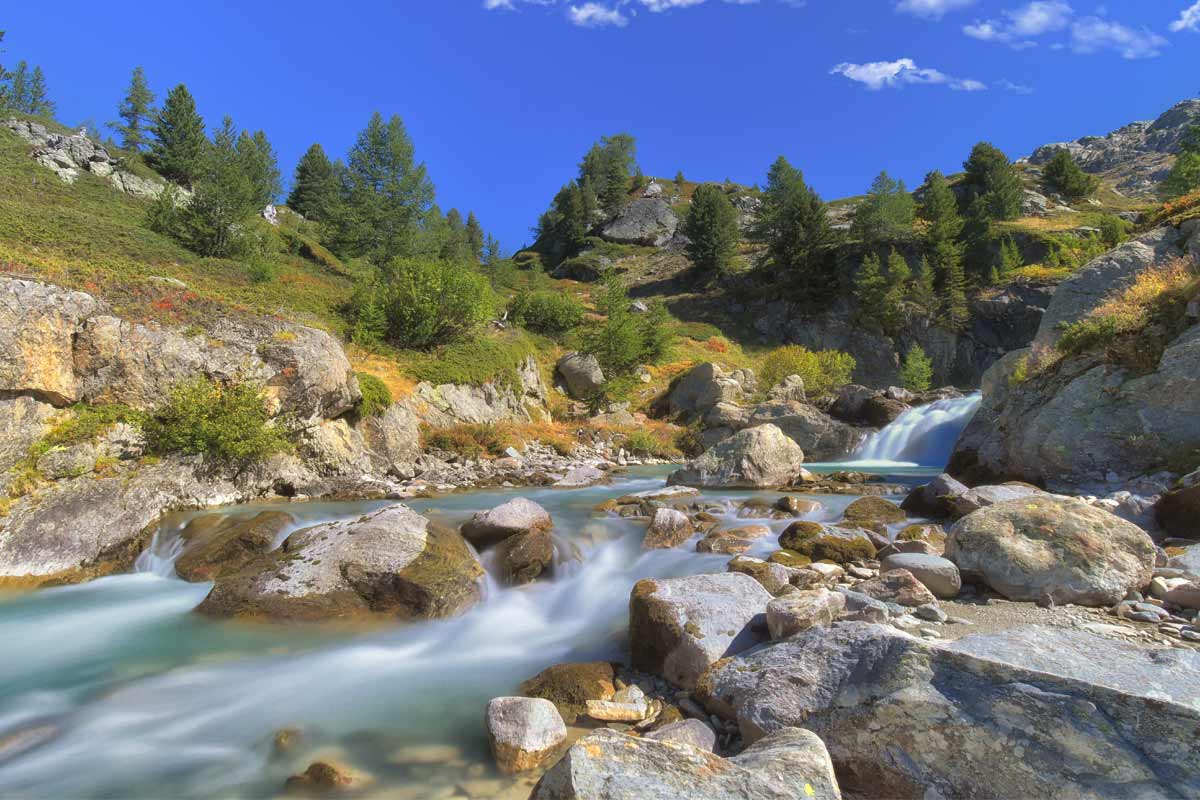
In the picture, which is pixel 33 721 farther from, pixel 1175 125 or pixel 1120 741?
pixel 1175 125

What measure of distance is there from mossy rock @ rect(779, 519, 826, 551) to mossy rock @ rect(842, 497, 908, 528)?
146 centimetres

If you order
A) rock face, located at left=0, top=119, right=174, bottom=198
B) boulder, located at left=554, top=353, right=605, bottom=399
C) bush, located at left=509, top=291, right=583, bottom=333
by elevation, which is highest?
rock face, located at left=0, top=119, right=174, bottom=198

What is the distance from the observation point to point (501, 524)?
936cm

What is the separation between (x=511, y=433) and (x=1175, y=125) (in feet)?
553

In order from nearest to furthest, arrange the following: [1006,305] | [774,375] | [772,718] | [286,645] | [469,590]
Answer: [772,718]
[286,645]
[469,590]
[774,375]
[1006,305]

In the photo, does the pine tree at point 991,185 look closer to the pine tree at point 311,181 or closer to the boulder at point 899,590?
the boulder at point 899,590

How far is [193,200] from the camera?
2961 cm

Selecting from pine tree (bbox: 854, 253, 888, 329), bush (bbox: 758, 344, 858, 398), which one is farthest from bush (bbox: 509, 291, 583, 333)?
pine tree (bbox: 854, 253, 888, 329)

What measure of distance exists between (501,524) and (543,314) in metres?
32.2

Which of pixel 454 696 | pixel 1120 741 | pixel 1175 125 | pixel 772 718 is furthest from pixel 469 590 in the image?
pixel 1175 125

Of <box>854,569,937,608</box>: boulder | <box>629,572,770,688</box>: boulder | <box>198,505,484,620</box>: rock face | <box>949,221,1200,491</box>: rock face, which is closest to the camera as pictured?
<box>629,572,770,688</box>: boulder

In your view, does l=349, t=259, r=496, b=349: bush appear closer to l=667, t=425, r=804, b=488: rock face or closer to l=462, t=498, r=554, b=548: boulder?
l=667, t=425, r=804, b=488: rock face

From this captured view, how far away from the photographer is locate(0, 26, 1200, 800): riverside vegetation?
3.43 metres

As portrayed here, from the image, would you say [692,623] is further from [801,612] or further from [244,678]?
[244,678]
